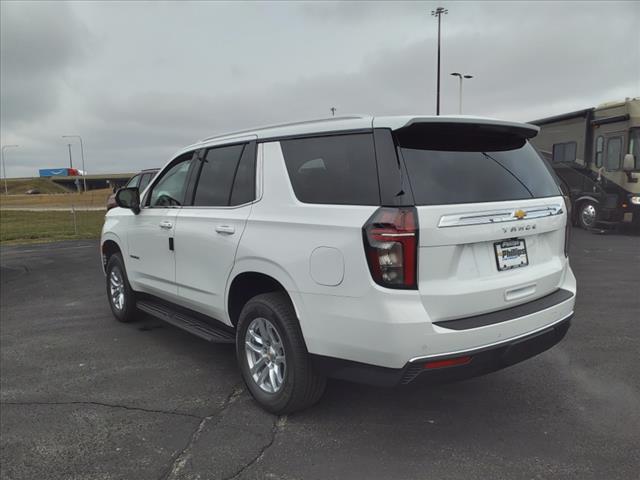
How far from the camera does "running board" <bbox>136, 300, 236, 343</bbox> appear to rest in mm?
3895

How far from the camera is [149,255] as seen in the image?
4.88 m

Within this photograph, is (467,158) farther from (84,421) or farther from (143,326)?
(143,326)

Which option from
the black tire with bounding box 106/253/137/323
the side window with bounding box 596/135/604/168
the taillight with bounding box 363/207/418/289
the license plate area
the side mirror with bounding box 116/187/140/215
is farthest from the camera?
the side window with bounding box 596/135/604/168

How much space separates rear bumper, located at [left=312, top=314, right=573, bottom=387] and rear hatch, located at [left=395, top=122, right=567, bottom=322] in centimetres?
21

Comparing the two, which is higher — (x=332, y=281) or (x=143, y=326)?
(x=332, y=281)

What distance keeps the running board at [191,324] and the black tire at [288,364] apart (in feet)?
1.70

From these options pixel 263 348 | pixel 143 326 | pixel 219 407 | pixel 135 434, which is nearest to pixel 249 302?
pixel 263 348

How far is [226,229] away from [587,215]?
13654 mm

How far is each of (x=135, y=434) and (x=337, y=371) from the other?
4.57 ft

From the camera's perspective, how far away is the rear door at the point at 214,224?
3674 millimetres

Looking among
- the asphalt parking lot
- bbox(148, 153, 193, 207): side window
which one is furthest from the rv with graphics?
bbox(148, 153, 193, 207): side window

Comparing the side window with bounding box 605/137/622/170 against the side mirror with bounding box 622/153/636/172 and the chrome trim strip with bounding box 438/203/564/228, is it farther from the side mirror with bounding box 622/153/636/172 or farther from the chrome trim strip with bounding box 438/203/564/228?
the chrome trim strip with bounding box 438/203/564/228

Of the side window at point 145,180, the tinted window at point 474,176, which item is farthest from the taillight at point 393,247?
the side window at point 145,180

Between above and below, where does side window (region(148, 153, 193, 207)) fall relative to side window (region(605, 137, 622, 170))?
below
